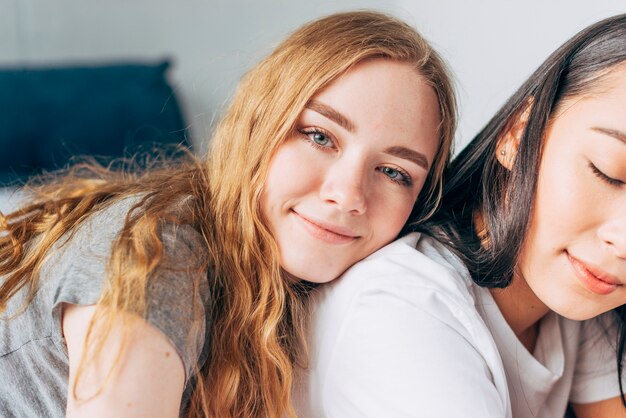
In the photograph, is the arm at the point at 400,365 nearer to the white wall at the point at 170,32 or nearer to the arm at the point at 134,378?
the arm at the point at 134,378

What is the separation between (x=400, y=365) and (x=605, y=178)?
0.35 m

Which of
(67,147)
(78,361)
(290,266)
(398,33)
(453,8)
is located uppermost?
(398,33)

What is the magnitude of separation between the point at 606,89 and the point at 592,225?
0.17m

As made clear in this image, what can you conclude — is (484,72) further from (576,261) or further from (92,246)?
(92,246)

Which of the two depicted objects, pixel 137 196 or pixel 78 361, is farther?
pixel 137 196

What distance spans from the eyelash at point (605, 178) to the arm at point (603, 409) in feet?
1.45

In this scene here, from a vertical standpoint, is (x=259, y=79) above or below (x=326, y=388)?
above

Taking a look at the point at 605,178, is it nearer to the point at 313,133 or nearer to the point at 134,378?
the point at 313,133

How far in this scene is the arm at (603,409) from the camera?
1.14m

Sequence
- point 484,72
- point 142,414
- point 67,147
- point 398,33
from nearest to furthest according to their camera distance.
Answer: point 142,414 → point 398,33 → point 484,72 → point 67,147

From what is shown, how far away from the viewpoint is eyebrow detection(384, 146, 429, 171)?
38.4 inches

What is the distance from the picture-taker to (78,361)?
84 cm


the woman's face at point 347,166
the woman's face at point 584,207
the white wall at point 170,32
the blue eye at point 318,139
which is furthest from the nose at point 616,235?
the white wall at point 170,32

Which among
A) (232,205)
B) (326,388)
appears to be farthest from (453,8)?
(326,388)
